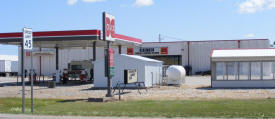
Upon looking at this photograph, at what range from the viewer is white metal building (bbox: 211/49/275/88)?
2983cm

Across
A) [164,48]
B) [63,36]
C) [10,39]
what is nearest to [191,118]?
[63,36]

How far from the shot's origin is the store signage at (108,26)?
22.6m

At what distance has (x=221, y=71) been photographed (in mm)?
30797

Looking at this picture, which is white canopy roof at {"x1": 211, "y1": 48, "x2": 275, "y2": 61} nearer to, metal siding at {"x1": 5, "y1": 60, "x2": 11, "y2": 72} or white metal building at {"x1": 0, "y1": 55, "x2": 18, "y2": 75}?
white metal building at {"x1": 0, "y1": 55, "x2": 18, "y2": 75}

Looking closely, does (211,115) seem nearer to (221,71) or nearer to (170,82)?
Result: (221,71)

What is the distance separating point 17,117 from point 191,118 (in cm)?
634

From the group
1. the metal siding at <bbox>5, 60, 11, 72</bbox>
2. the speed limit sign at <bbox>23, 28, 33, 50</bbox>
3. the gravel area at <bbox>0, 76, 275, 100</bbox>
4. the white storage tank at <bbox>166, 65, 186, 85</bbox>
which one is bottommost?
the gravel area at <bbox>0, 76, 275, 100</bbox>

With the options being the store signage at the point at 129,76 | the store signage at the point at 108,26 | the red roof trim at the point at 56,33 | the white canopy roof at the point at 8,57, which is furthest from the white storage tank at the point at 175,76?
the white canopy roof at the point at 8,57

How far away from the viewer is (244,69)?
1198 inches

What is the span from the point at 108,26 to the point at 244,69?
12.9 metres

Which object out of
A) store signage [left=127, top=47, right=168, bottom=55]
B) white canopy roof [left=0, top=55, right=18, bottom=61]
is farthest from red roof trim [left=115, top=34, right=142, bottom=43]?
white canopy roof [left=0, top=55, right=18, bottom=61]

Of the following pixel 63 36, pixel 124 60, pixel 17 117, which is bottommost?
pixel 17 117

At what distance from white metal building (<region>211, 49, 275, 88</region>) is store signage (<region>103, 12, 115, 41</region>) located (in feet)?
34.1

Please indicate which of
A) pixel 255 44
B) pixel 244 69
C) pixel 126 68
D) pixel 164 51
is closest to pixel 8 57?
pixel 164 51
